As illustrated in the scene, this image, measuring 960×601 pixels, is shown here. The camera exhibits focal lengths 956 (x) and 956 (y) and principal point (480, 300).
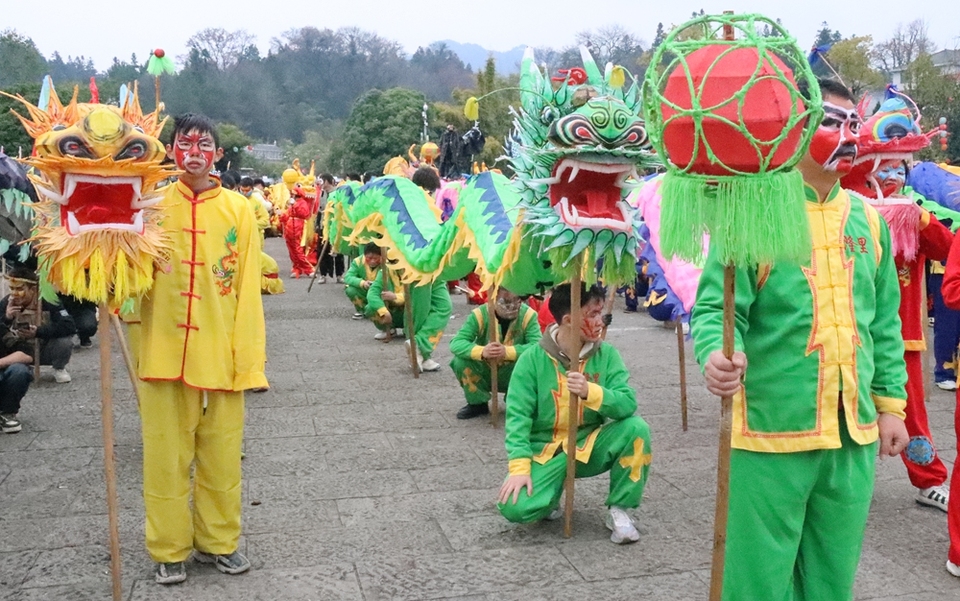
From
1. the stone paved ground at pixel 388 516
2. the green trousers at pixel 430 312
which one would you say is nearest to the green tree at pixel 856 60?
the green trousers at pixel 430 312

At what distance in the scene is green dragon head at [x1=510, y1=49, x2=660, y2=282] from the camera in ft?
12.3

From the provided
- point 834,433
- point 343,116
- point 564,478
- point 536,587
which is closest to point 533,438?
point 564,478

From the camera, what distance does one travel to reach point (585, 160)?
3756 mm

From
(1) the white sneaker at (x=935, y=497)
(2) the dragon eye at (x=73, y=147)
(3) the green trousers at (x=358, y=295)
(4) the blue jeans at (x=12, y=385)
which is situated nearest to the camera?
(2) the dragon eye at (x=73, y=147)

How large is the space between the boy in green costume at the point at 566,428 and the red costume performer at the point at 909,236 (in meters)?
1.23

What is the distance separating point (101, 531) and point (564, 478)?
2071 mm

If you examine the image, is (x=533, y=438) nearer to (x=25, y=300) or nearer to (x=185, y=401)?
(x=185, y=401)

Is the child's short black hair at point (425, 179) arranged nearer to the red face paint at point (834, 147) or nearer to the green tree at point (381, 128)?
the red face paint at point (834, 147)

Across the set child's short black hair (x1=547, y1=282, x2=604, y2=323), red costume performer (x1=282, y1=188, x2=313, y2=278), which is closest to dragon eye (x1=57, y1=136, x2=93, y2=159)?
child's short black hair (x1=547, y1=282, x2=604, y2=323)

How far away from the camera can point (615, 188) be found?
3.90 meters

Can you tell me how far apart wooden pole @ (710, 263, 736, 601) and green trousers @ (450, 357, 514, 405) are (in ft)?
12.3

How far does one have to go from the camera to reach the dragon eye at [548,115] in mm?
3850

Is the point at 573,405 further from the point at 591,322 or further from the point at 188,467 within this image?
the point at 188,467

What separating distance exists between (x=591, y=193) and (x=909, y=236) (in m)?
1.45
